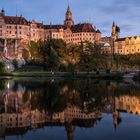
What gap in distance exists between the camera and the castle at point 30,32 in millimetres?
96938

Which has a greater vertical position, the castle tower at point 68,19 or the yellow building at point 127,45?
the castle tower at point 68,19

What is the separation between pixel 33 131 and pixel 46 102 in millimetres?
8261

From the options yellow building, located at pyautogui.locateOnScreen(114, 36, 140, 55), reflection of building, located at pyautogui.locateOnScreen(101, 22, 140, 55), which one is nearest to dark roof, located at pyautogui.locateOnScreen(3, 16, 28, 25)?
reflection of building, located at pyautogui.locateOnScreen(101, 22, 140, 55)

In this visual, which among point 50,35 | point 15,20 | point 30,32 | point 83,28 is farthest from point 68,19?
point 15,20

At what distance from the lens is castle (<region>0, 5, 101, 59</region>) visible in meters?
96.9

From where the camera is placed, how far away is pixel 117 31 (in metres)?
144

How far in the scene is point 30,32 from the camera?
107438 mm

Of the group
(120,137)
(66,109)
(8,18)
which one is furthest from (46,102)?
(8,18)

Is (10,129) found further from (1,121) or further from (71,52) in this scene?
(71,52)

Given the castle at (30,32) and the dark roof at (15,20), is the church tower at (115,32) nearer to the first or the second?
the castle at (30,32)

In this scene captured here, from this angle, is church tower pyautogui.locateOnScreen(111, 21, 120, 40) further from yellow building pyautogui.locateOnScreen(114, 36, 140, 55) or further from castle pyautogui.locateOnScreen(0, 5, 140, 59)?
yellow building pyautogui.locateOnScreen(114, 36, 140, 55)

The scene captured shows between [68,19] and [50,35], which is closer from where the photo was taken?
[50,35]

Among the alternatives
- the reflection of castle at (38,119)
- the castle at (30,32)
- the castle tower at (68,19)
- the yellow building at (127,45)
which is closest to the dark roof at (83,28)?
the castle at (30,32)

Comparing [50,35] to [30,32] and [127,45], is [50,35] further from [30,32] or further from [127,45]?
[127,45]
